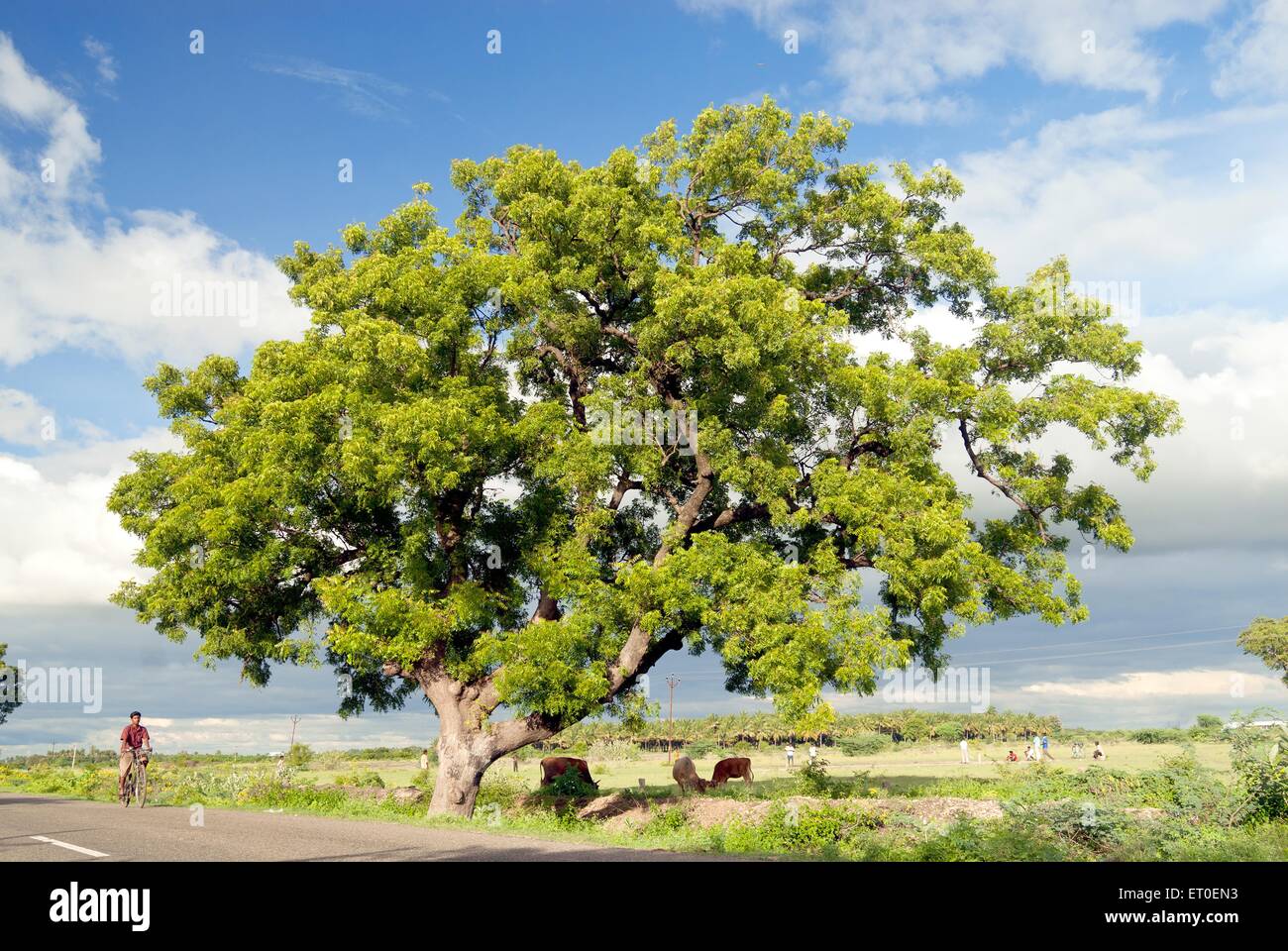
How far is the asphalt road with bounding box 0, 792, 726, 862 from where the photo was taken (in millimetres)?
12000

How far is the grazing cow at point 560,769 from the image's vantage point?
29.5 m

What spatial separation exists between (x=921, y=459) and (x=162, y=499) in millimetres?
20741

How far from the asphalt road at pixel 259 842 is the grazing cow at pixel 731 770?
13701 millimetres

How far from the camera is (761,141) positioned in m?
25.9

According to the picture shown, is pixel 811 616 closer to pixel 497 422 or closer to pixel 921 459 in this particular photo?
pixel 921 459

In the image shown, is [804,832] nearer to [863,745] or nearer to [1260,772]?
[1260,772]

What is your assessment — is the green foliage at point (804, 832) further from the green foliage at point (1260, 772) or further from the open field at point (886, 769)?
the open field at point (886, 769)

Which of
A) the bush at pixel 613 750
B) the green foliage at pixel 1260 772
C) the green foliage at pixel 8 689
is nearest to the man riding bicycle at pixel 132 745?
the green foliage at pixel 1260 772

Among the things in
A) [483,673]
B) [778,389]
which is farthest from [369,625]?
[778,389]

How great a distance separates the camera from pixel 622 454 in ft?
78.8

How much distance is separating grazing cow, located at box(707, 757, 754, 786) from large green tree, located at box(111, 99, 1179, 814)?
4.55 metres

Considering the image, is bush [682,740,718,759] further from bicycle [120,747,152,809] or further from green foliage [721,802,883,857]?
green foliage [721,802,883,857]

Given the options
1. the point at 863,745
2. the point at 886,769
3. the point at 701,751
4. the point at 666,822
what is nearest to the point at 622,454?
the point at 666,822

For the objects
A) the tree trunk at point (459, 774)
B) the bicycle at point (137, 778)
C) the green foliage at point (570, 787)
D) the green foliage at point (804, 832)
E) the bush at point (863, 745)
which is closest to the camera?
the green foliage at point (804, 832)
